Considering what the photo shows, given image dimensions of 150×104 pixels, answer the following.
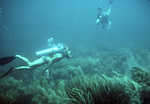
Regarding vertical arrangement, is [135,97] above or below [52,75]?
below

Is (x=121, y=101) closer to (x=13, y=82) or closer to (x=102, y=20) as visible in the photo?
(x=13, y=82)

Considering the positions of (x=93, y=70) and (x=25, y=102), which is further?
(x=93, y=70)

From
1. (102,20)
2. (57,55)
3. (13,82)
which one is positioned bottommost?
(13,82)

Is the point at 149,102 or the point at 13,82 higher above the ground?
the point at 13,82

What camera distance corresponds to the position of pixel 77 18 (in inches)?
7771

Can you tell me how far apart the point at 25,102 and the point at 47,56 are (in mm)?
3088

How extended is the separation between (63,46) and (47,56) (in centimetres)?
134

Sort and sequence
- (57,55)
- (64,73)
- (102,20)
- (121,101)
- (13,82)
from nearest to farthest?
1. (121,101)
2. (57,55)
3. (13,82)
4. (64,73)
5. (102,20)

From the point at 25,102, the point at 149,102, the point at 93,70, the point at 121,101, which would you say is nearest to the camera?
the point at 121,101

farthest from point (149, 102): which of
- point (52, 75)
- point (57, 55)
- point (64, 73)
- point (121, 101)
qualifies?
point (52, 75)

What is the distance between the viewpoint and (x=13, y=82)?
845cm

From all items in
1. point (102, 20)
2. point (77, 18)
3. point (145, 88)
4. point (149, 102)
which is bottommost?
point (149, 102)

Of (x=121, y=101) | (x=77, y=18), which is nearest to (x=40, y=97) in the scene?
(x=121, y=101)

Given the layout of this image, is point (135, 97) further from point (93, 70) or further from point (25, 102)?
point (93, 70)
